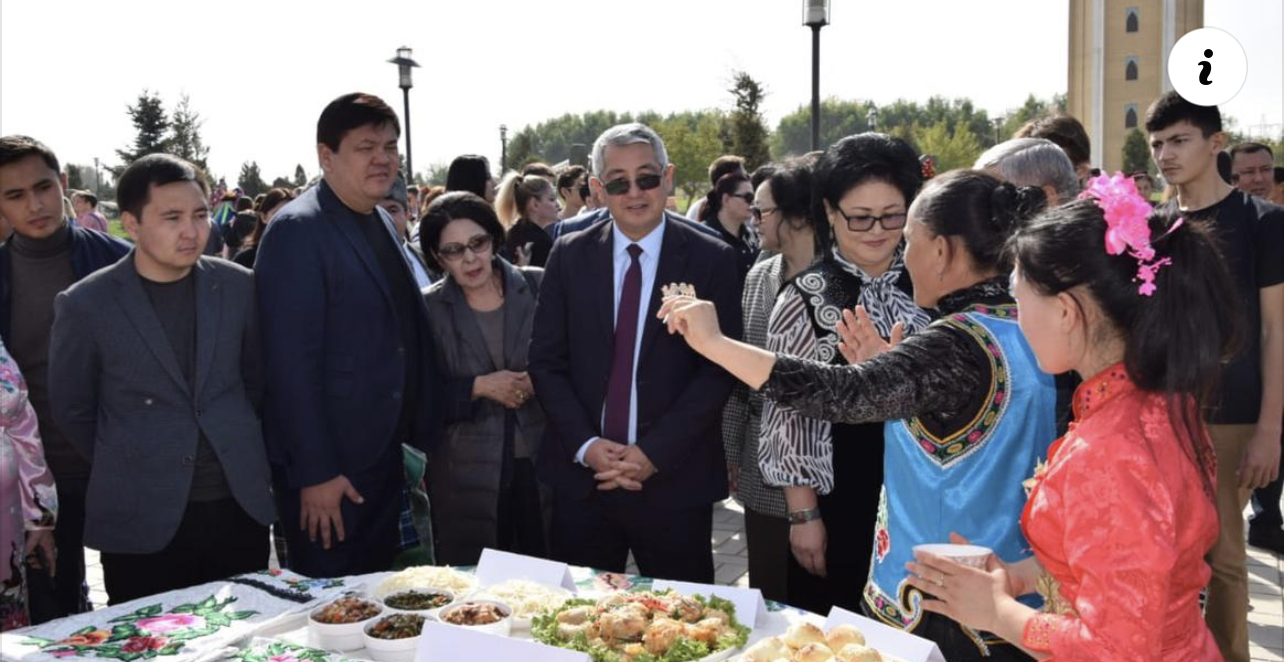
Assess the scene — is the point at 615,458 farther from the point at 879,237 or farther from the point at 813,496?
the point at 879,237

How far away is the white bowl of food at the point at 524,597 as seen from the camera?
Result: 2.06 metres

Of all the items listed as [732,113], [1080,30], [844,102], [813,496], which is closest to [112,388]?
[813,496]

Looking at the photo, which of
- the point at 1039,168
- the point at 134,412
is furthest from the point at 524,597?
the point at 1039,168

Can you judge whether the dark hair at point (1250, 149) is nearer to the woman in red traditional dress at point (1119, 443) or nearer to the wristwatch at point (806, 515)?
the wristwatch at point (806, 515)

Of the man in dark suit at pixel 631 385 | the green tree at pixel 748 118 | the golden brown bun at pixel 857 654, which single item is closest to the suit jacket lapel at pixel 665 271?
the man in dark suit at pixel 631 385

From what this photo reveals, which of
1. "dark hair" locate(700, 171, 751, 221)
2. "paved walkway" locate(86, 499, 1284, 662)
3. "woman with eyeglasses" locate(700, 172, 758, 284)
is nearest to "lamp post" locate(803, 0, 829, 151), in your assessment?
"dark hair" locate(700, 171, 751, 221)

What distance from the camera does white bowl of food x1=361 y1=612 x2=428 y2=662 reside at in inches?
75.6

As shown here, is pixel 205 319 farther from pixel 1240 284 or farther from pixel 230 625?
pixel 1240 284

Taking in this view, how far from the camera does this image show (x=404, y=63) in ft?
43.3

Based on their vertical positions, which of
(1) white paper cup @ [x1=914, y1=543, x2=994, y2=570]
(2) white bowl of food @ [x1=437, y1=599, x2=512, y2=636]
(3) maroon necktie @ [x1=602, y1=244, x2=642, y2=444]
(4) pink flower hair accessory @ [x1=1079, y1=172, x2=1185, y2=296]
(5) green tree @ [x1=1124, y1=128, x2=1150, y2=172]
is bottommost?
(2) white bowl of food @ [x1=437, y1=599, x2=512, y2=636]

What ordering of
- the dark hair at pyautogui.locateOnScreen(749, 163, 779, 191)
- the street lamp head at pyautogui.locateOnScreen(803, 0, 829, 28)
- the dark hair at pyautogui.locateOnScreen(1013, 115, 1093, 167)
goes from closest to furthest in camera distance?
the dark hair at pyautogui.locateOnScreen(1013, 115, 1093, 167), the dark hair at pyautogui.locateOnScreen(749, 163, 779, 191), the street lamp head at pyautogui.locateOnScreen(803, 0, 829, 28)

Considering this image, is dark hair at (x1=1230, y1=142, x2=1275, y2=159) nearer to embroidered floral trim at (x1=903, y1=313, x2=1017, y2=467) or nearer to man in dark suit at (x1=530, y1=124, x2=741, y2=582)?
man in dark suit at (x1=530, y1=124, x2=741, y2=582)

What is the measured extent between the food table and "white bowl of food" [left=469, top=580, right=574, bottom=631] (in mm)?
35

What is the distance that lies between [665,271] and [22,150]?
2.27 meters
